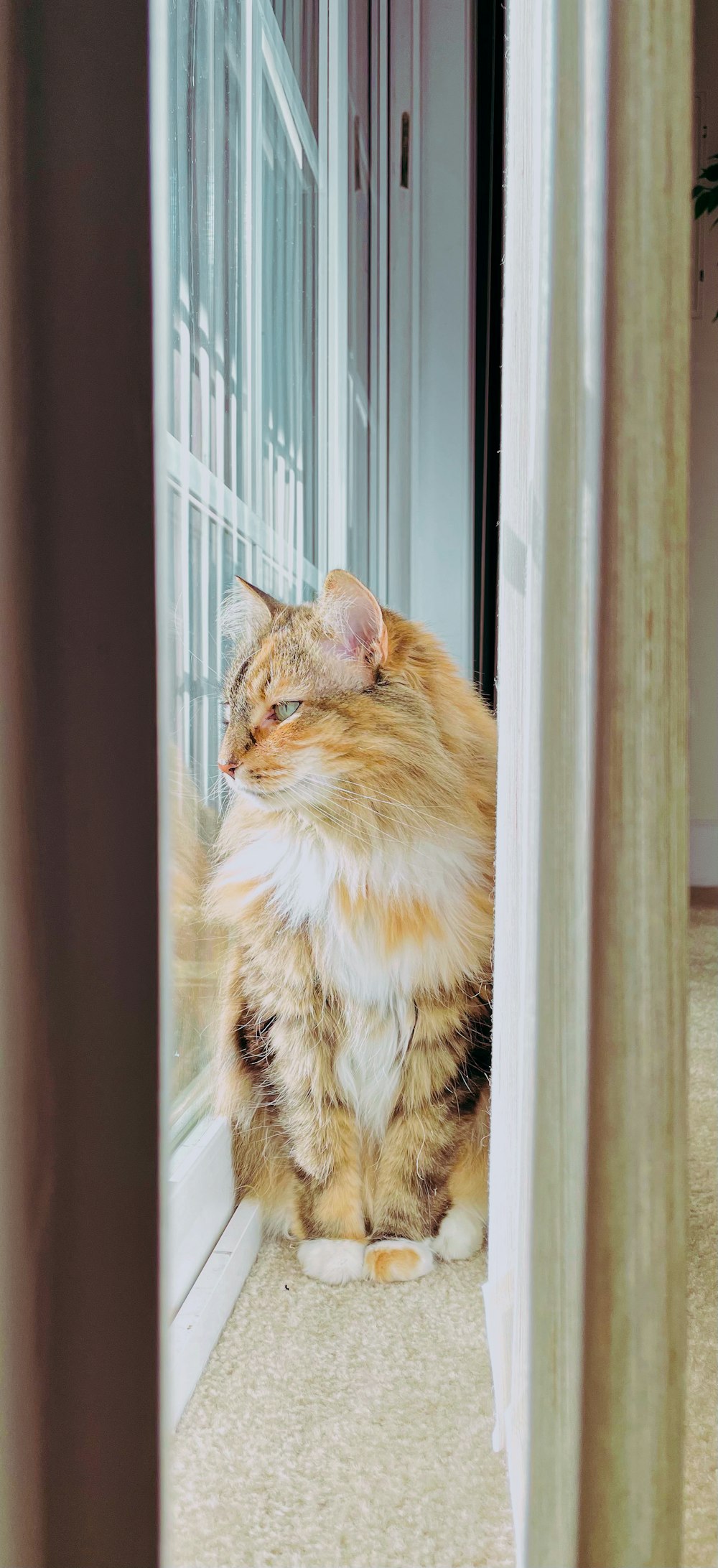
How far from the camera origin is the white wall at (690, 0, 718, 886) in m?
2.07

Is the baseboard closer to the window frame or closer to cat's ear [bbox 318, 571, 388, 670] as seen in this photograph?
the window frame

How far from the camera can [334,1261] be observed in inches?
38.0

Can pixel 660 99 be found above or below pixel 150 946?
above

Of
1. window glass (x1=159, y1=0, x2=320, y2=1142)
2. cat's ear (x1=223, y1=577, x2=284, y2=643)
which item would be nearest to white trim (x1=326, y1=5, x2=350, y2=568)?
window glass (x1=159, y1=0, x2=320, y2=1142)

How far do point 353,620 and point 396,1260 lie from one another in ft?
2.06

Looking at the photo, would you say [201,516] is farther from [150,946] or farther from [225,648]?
[150,946]

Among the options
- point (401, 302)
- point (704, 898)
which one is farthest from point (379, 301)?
point (704, 898)

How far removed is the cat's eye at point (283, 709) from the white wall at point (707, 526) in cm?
123

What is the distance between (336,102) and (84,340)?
4.64 feet

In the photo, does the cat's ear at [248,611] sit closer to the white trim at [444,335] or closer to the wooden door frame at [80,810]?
the wooden door frame at [80,810]

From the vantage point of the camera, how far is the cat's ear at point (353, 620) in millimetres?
922

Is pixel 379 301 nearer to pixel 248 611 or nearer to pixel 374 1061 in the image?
pixel 248 611

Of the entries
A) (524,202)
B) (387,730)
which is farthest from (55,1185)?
(524,202)

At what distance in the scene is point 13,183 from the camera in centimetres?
42
